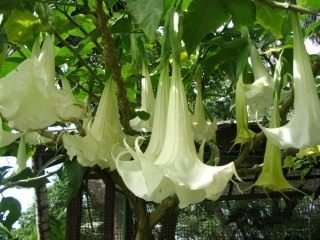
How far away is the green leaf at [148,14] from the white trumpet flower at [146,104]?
0.29m

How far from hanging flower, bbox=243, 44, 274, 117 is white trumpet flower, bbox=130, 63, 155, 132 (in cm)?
14

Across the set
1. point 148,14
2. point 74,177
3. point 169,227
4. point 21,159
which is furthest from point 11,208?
point 169,227

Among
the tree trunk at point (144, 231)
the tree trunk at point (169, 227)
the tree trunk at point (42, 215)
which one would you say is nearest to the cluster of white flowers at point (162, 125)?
the tree trunk at point (144, 231)

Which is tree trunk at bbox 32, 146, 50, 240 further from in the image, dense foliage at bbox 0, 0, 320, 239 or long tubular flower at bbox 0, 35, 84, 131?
long tubular flower at bbox 0, 35, 84, 131

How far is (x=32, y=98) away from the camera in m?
0.63

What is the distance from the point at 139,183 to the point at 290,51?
42 centimetres

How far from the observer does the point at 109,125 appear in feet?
2.48

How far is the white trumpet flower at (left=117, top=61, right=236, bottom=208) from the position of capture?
0.50m

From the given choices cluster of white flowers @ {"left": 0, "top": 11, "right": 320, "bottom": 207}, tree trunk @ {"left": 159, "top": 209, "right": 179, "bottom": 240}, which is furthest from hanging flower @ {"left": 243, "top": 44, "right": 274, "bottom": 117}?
tree trunk @ {"left": 159, "top": 209, "right": 179, "bottom": 240}

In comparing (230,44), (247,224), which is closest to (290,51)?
(230,44)

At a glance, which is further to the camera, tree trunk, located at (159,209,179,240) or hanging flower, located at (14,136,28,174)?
tree trunk, located at (159,209,179,240)

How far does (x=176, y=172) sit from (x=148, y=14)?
150 mm

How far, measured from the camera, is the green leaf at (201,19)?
66cm

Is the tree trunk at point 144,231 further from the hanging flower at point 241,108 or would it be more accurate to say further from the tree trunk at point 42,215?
the tree trunk at point 42,215
